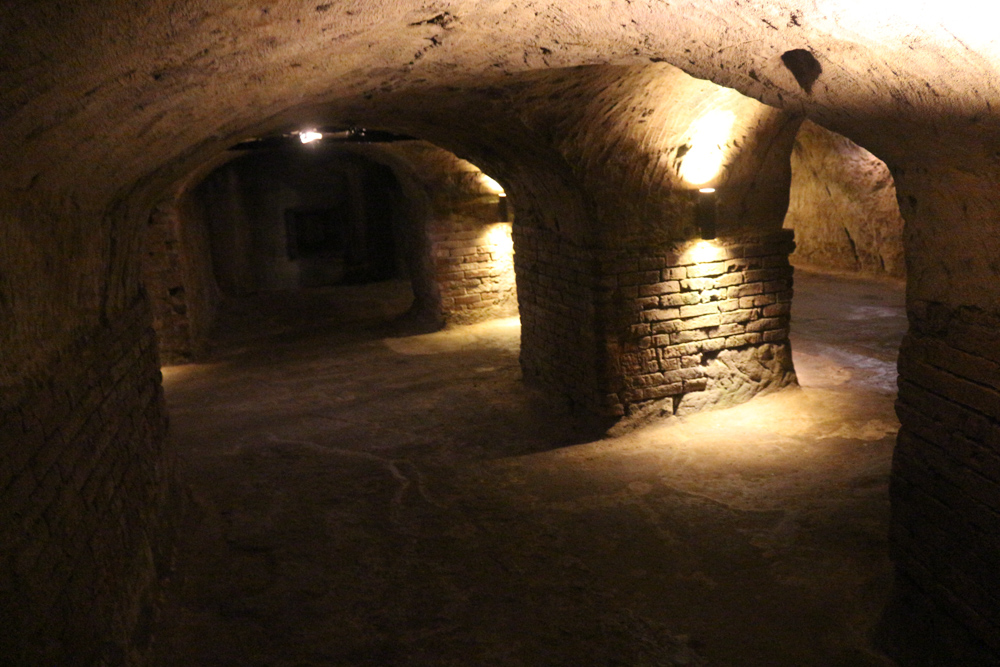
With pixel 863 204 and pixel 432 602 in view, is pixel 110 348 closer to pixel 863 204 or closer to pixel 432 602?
pixel 432 602

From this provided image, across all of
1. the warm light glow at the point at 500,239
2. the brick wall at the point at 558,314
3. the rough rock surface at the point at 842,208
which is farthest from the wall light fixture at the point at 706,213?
the rough rock surface at the point at 842,208

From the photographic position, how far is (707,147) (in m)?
5.70

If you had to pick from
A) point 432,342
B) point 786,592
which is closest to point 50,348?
point 786,592

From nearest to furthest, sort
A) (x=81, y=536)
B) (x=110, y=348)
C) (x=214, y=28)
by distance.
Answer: (x=214, y=28)
(x=81, y=536)
(x=110, y=348)

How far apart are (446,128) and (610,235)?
4.80 feet

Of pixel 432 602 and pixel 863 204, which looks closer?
pixel 432 602

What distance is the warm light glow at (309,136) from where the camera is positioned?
7.12m

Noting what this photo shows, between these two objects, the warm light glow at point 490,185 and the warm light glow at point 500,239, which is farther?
the warm light glow at point 500,239

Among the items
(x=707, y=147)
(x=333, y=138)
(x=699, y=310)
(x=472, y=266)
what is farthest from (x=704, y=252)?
(x=472, y=266)

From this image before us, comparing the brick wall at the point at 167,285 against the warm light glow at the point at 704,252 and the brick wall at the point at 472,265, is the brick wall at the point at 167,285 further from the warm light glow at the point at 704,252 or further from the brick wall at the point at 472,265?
the warm light glow at the point at 704,252

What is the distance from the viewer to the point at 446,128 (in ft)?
19.8

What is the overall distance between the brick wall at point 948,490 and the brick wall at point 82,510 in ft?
9.72

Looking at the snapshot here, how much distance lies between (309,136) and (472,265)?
11.2ft

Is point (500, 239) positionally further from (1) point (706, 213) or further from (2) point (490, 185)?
(1) point (706, 213)
